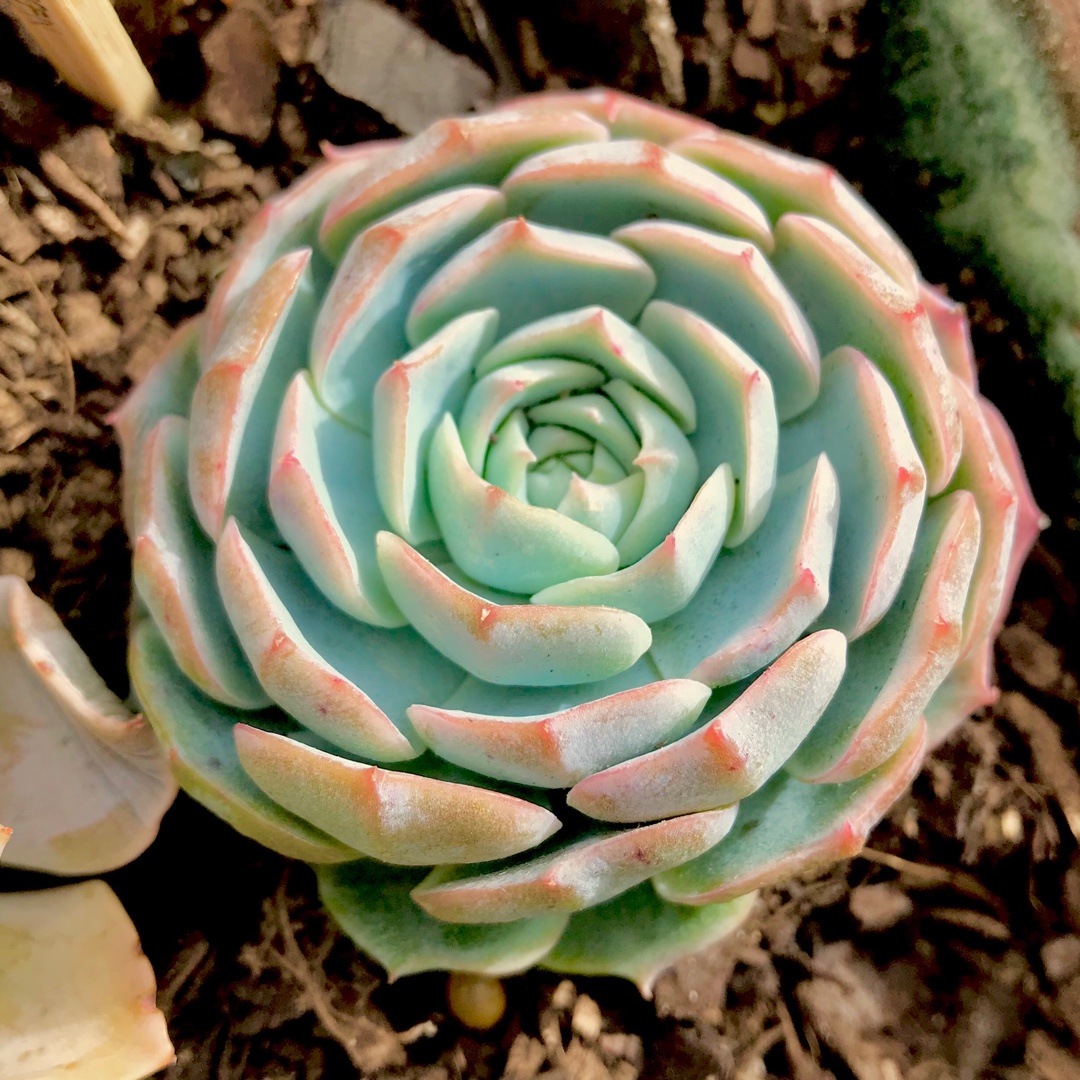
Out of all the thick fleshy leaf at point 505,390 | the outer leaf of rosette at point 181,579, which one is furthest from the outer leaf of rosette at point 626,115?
the outer leaf of rosette at point 181,579

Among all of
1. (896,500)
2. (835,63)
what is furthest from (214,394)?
(835,63)

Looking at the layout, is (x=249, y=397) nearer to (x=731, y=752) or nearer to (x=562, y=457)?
(x=562, y=457)

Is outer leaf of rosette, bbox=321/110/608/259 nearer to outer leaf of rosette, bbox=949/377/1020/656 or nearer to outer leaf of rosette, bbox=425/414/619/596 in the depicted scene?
outer leaf of rosette, bbox=425/414/619/596

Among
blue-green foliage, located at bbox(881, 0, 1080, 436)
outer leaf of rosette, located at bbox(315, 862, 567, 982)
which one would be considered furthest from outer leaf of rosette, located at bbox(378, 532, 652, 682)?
blue-green foliage, located at bbox(881, 0, 1080, 436)

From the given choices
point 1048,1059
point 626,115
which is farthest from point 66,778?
point 1048,1059

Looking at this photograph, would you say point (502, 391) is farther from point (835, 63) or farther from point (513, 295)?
point (835, 63)
